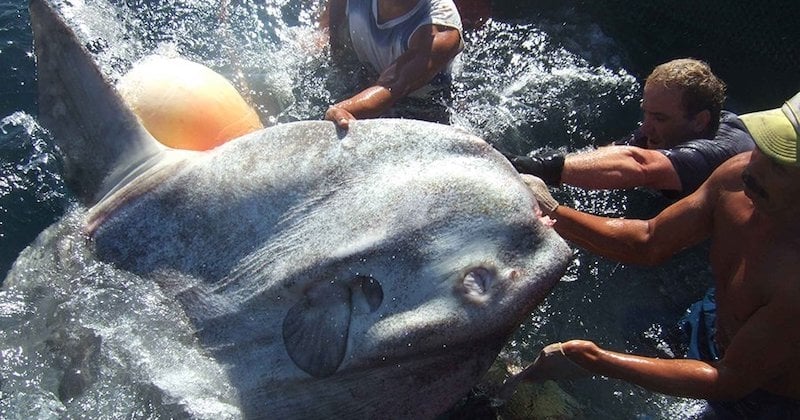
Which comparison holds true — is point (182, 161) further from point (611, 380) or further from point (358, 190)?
point (611, 380)

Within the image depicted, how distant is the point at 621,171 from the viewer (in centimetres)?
426

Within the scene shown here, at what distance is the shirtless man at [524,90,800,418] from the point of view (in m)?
2.84

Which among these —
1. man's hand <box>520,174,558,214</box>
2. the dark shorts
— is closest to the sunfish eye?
man's hand <box>520,174,558,214</box>

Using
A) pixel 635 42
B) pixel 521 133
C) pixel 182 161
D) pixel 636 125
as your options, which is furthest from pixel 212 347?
pixel 635 42

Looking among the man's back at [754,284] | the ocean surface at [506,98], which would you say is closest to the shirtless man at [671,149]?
the ocean surface at [506,98]

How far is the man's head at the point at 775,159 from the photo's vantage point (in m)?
2.72

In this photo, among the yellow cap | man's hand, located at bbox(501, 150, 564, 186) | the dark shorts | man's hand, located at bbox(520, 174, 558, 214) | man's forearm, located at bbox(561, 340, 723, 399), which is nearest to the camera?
the yellow cap

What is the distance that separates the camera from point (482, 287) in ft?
8.11

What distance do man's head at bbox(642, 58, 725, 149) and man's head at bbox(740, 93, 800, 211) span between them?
5.05 ft

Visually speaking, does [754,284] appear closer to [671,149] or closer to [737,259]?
[737,259]

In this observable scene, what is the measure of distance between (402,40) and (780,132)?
8.40ft

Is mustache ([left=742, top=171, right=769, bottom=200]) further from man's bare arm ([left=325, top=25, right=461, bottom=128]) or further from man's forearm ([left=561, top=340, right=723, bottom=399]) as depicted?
man's bare arm ([left=325, top=25, right=461, bottom=128])

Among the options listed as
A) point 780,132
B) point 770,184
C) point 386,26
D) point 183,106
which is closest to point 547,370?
point 770,184

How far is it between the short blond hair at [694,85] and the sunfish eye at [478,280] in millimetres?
2526
